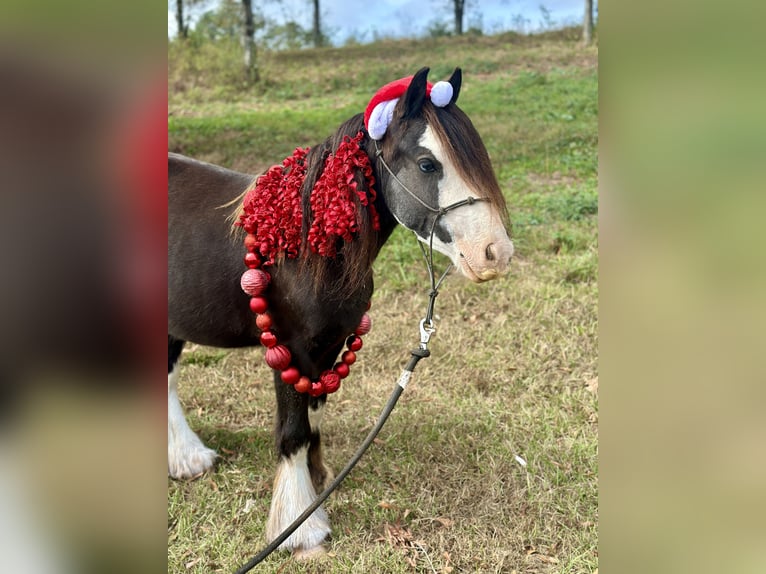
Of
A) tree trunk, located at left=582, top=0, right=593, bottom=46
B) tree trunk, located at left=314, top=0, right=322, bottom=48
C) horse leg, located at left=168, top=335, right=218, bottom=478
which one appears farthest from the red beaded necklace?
tree trunk, located at left=314, top=0, right=322, bottom=48

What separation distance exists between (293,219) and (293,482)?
46.7 inches

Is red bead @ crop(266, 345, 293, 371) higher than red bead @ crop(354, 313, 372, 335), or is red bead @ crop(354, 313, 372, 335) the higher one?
red bead @ crop(354, 313, 372, 335)

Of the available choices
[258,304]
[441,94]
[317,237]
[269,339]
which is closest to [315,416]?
[269,339]

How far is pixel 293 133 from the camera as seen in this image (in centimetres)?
889

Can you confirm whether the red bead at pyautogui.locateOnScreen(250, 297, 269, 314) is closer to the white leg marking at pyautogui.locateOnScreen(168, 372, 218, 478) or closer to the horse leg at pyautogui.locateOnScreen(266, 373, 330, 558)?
the horse leg at pyautogui.locateOnScreen(266, 373, 330, 558)

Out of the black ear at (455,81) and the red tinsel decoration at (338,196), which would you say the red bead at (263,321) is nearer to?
the red tinsel decoration at (338,196)

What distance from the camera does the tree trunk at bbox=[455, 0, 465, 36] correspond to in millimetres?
14078

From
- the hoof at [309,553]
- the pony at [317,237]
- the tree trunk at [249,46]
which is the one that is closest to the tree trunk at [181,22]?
the tree trunk at [249,46]

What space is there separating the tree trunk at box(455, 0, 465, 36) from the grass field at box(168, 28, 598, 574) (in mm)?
7775

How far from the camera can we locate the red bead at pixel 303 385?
2.54 metres

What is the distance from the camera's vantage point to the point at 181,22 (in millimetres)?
12891

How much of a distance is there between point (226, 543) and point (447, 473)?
115cm
